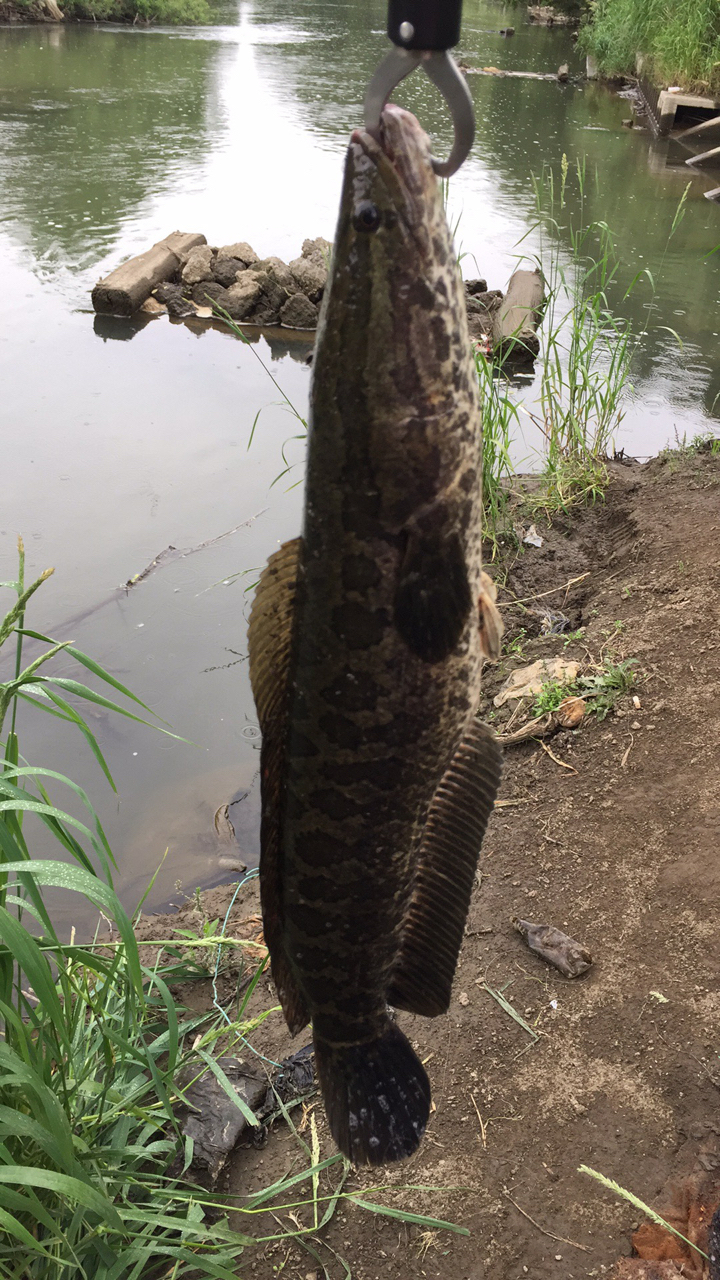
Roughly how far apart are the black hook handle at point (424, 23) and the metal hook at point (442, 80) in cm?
1

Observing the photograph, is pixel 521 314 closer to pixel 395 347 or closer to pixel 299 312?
pixel 299 312

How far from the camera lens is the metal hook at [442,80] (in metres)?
1.08

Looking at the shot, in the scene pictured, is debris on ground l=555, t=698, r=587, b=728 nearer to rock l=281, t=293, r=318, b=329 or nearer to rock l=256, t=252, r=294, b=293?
rock l=281, t=293, r=318, b=329

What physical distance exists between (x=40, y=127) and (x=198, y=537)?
45.4 ft

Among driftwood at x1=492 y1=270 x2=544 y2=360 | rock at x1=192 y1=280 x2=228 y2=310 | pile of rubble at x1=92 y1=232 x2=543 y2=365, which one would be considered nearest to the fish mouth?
driftwood at x1=492 y1=270 x2=544 y2=360

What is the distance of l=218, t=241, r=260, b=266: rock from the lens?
10414mm

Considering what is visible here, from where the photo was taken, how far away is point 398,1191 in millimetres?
2564

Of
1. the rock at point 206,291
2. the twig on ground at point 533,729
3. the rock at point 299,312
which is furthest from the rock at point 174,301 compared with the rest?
the twig on ground at point 533,729

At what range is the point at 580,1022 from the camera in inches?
115

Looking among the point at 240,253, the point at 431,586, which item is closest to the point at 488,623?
the point at 431,586

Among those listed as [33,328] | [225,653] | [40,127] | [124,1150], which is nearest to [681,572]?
[225,653]

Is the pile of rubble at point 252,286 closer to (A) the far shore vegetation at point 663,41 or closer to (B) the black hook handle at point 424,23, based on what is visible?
A: (B) the black hook handle at point 424,23

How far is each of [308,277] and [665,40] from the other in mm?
13237

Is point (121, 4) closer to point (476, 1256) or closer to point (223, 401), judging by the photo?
point (223, 401)
